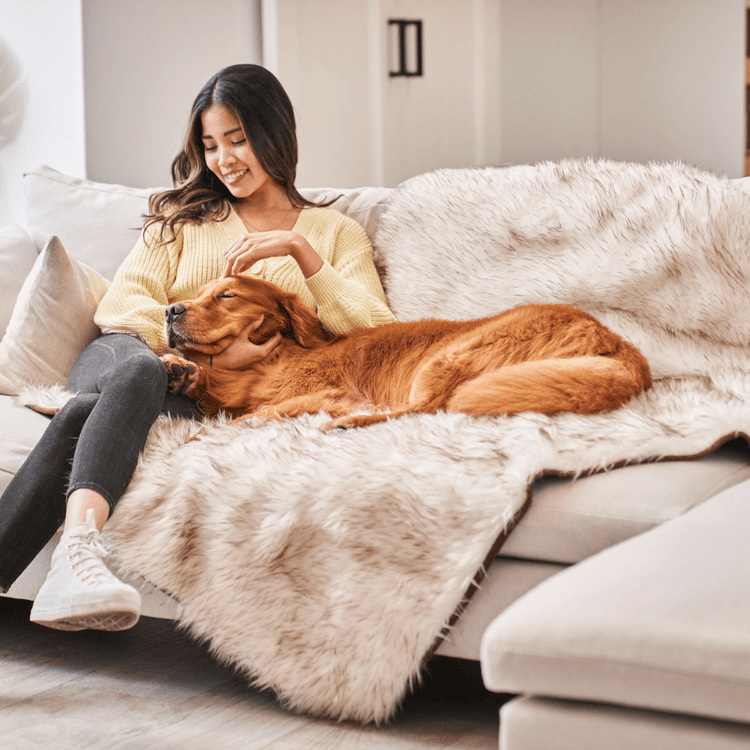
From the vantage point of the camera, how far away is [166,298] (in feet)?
6.05

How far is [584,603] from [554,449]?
0.40 m

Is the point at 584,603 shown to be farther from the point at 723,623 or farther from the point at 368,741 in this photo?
the point at 368,741

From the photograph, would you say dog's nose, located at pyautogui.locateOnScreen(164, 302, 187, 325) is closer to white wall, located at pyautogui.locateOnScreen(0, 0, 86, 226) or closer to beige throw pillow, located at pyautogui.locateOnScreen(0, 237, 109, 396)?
beige throw pillow, located at pyautogui.locateOnScreen(0, 237, 109, 396)

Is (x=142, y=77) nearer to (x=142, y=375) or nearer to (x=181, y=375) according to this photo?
(x=181, y=375)

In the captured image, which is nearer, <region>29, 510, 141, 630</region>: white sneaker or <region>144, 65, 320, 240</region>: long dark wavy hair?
<region>29, 510, 141, 630</region>: white sneaker

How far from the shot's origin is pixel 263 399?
161 centimetres

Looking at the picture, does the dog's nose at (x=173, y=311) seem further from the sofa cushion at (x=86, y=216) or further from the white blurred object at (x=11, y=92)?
the white blurred object at (x=11, y=92)

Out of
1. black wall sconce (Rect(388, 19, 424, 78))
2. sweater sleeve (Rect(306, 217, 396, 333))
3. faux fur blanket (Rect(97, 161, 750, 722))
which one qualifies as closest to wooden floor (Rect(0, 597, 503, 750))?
faux fur blanket (Rect(97, 161, 750, 722))

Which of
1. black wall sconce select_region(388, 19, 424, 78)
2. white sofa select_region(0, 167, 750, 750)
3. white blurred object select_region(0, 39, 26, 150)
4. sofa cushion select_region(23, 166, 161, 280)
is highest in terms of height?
black wall sconce select_region(388, 19, 424, 78)

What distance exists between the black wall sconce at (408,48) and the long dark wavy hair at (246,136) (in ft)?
6.73

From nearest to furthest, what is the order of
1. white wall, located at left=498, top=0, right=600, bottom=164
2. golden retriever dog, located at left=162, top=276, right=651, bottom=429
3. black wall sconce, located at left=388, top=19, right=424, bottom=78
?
golden retriever dog, located at left=162, top=276, right=651, bottom=429 < black wall sconce, located at left=388, top=19, right=424, bottom=78 < white wall, located at left=498, top=0, right=600, bottom=164

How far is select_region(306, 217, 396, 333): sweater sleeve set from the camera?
1.74 meters

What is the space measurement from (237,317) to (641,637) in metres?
1.10

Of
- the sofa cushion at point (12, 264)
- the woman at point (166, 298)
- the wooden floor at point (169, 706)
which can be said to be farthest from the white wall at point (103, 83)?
the wooden floor at point (169, 706)
